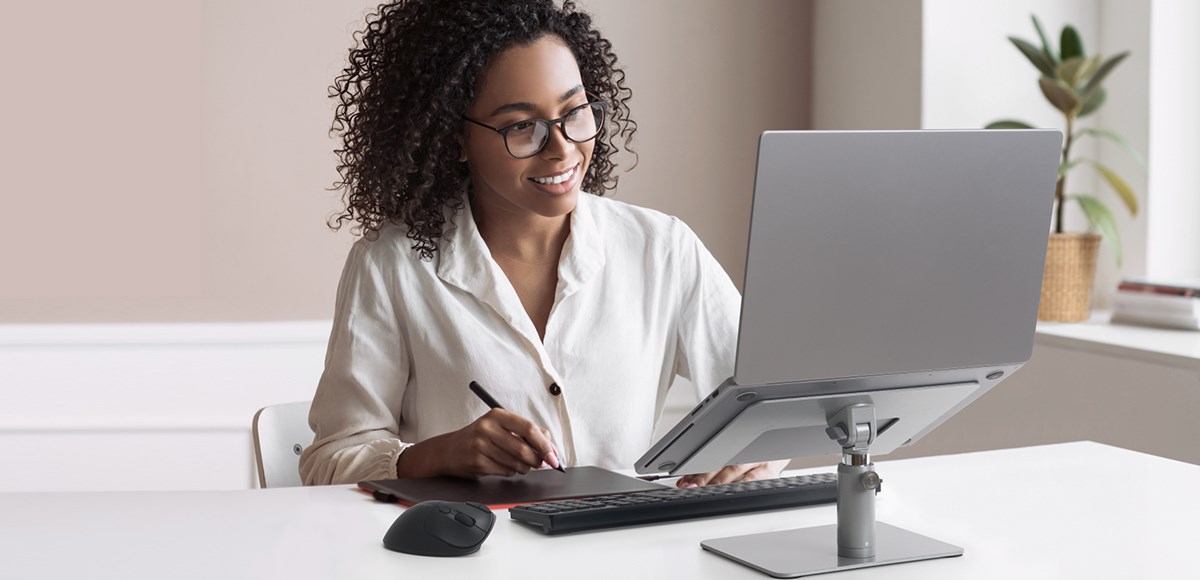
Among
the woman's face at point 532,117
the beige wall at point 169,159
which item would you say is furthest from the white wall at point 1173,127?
the woman's face at point 532,117

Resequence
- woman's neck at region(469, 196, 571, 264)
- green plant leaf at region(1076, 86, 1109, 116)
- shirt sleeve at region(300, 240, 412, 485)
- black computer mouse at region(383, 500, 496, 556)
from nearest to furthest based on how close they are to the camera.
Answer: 1. black computer mouse at region(383, 500, 496, 556)
2. shirt sleeve at region(300, 240, 412, 485)
3. woman's neck at region(469, 196, 571, 264)
4. green plant leaf at region(1076, 86, 1109, 116)

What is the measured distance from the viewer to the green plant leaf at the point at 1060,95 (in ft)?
9.58

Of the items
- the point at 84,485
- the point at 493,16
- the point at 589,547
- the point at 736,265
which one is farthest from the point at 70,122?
the point at 589,547

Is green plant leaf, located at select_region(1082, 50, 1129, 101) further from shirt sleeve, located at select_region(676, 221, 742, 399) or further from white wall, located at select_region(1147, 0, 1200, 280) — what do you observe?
shirt sleeve, located at select_region(676, 221, 742, 399)

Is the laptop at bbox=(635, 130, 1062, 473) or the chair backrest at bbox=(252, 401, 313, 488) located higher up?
the laptop at bbox=(635, 130, 1062, 473)

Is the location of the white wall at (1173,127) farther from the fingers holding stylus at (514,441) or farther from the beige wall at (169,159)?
the fingers holding stylus at (514,441)

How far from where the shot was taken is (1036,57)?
2977mm

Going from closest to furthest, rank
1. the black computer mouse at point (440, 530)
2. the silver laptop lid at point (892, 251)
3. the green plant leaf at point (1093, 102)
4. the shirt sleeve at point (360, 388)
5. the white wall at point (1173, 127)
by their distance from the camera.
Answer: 1. the silver laptop lid at point (892, 251)
2. the black computer mouse at point (440, 530)
3. the shirt sleeve at point (360, 388)
4. the green plant leaf at point (1093, 102)
5. the white wall at point (1173, 127)

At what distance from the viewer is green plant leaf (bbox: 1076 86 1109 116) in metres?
2.96

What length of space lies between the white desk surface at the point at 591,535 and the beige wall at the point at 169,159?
5.44 feet

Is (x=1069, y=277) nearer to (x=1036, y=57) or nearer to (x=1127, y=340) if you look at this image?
(x=1127, y=340)

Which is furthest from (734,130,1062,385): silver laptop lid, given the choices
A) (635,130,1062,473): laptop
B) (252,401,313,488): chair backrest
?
(252,401,313,488): chair backrest

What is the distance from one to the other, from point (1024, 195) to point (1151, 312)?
6.15 ft

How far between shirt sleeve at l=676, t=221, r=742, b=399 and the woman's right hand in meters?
0.49
